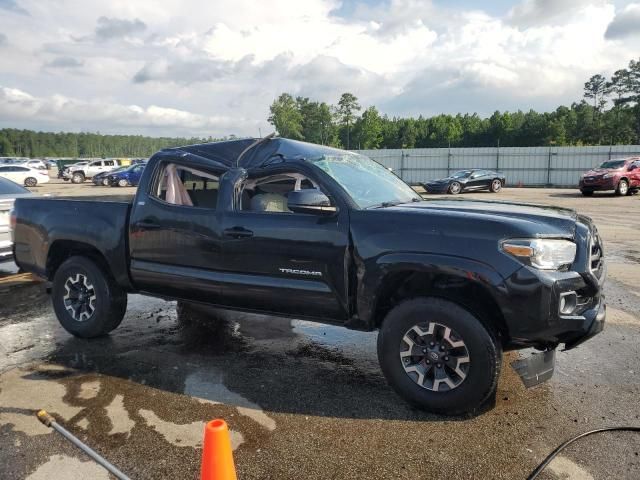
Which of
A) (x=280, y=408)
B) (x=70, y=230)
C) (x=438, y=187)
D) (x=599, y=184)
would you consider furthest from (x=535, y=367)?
(x=599, y=184)

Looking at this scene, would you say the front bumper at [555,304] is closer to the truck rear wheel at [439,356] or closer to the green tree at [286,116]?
the truck rear wheel at [439,356]

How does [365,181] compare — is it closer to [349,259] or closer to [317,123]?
[349,259]

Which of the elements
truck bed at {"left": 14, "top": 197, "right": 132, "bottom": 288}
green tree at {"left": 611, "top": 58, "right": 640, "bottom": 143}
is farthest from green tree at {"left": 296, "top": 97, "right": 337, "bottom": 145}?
truck bed at {"left": 14, "top": 197, "right": 132, "bottom": 288}

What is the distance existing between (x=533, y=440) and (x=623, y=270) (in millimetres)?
6011

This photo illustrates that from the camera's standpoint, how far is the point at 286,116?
9006 centimetres

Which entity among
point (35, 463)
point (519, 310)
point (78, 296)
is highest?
point (519, 310)

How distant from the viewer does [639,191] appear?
24.8m

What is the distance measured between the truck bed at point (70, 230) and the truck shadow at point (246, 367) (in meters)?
0.71

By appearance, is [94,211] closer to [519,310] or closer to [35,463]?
[35,463]

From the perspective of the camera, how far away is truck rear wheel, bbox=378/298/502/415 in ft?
10.8

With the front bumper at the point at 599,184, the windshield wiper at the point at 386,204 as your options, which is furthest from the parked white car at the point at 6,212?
the front bumper at the point at 599,184

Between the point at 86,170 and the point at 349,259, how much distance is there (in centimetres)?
4114

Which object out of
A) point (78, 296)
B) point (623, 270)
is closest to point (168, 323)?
point (78, 296)

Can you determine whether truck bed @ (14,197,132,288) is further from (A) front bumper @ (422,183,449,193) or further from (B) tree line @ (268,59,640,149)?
(B) tree line @ (268,59,640,149)
